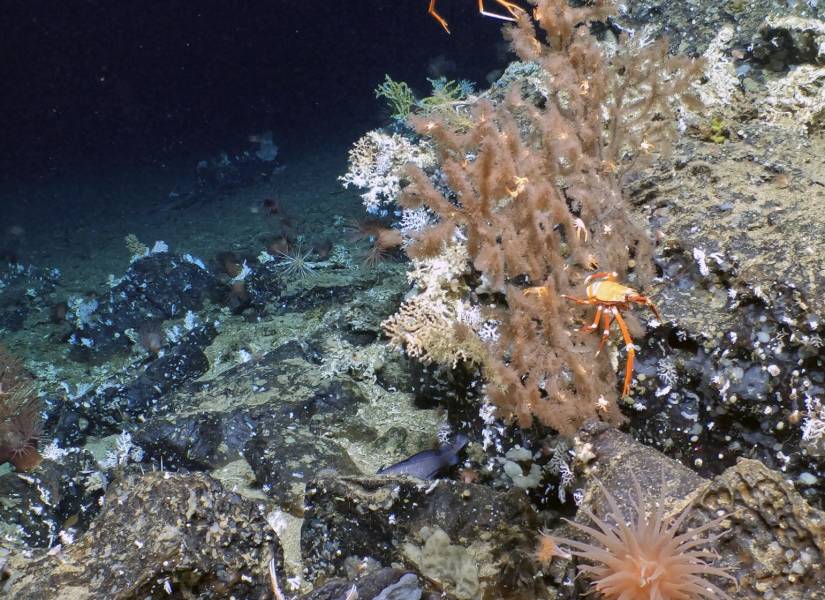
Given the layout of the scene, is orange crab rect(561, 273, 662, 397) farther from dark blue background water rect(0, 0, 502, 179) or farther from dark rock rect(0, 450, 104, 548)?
dark blue background water rect(0, 0, 502, 179)

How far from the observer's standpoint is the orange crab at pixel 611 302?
2400 mm

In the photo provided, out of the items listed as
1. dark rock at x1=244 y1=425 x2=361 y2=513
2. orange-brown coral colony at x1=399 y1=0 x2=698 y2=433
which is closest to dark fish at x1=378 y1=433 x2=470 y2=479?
dark rock at x1=244 y1=425 x2=361 y2=513

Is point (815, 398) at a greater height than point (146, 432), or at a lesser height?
lesser

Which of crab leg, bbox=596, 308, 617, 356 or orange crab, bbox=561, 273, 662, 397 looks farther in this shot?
crab leg, bbox=596, 308, 617, 356

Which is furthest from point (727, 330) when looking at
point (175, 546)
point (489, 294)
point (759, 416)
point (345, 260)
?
point (345, 260)

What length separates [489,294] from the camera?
3.35 meters

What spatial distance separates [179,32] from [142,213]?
33.5 m

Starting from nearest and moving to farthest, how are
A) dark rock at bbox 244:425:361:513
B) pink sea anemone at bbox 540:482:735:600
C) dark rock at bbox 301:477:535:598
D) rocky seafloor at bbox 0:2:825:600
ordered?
pink sea anemone at bbox 540:482:735:600 < rocky seafloor at bbox 0:2:825:600 < dark rock at bbox 301:477:535:598 < dark rock at bbox 244:425:361:513

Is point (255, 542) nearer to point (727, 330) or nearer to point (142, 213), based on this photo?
point (727, 330)

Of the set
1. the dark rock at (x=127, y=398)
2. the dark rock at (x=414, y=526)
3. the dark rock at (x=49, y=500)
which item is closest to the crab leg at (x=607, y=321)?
the dark rock at (x=414, y=526)

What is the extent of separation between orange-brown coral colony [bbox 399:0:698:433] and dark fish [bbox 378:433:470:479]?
50 cm

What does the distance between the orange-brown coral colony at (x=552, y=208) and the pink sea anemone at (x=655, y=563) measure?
1.00 meters

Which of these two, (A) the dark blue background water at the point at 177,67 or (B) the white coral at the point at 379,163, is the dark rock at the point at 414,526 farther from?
(A) the dark blue background water at the point at 177,67

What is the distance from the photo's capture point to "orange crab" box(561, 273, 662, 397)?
94.5 inches
